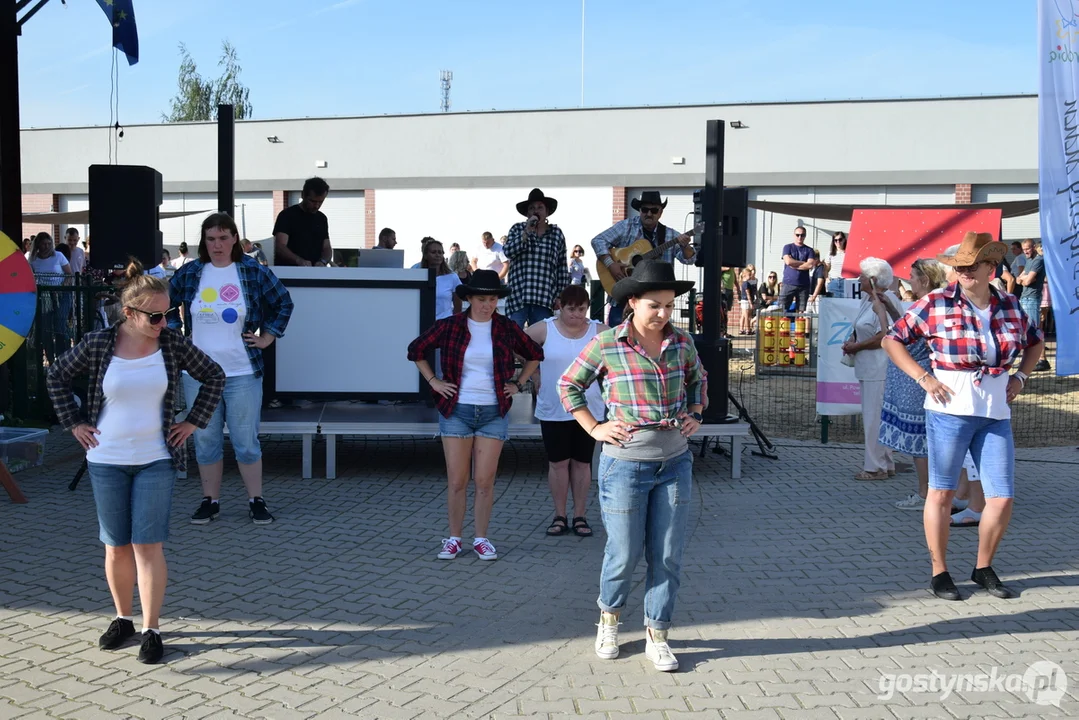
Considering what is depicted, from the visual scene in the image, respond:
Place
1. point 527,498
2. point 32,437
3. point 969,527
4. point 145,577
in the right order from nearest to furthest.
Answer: point 145,577 < point 969,527 < point 527,498 < point 32,437

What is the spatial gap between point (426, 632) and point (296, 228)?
18.4 feet

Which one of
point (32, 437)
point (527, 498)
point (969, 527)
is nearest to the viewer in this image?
point (969, 527)

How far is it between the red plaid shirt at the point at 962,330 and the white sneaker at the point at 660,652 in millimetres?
2267

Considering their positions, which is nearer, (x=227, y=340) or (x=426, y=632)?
(x=426, y=632)

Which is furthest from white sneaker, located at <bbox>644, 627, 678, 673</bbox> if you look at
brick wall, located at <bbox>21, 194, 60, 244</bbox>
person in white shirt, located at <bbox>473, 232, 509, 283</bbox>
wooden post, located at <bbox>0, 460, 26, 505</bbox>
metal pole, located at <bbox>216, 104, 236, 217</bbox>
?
brick wall, located at <bbox>21, 194, 60, 244</bbox>

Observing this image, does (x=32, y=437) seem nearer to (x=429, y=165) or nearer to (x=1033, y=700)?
(x=1033, y=700)

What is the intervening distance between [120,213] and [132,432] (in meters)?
4.91

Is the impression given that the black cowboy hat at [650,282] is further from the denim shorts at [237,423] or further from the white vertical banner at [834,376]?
the white vertical banner at [834,376]

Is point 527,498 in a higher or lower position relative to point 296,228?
lower

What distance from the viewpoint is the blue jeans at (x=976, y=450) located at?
569 centimetres

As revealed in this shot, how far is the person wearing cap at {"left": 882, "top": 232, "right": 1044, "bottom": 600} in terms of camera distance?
18.6 feet

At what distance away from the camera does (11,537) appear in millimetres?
6863

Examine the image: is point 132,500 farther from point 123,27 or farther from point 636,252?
point 123,27

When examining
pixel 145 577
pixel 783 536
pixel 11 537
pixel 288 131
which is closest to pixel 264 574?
pixel 145 577
